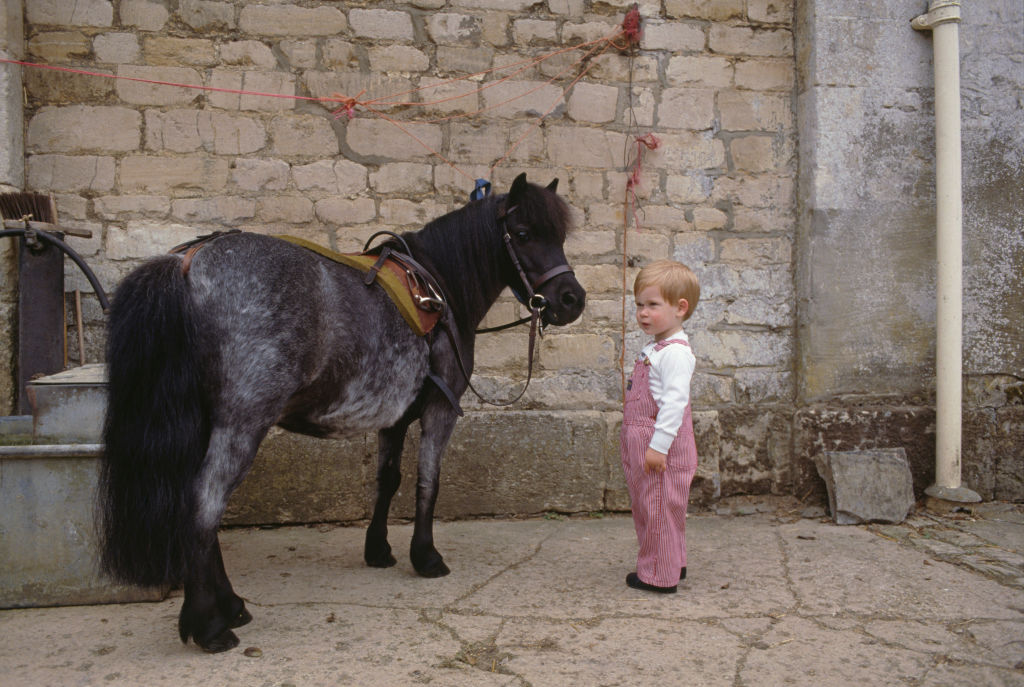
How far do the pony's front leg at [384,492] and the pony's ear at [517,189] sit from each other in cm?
112

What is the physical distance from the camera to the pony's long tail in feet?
8.06

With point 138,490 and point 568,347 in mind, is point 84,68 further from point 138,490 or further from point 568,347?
point 568,347

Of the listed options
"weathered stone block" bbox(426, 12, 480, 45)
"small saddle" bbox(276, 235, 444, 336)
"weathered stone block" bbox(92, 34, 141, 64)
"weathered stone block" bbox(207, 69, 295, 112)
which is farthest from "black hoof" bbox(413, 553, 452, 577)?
"weathered stone block" bbox(92, 34, 141, 64)

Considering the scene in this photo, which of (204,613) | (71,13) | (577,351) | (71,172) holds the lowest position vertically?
(204,613)

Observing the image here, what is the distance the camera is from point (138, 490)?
247 centimetres

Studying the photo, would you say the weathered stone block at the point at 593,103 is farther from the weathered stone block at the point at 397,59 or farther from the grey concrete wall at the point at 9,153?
the grey concrete wall at the point at 9,153

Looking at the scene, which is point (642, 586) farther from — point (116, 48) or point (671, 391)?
point (116, 48)

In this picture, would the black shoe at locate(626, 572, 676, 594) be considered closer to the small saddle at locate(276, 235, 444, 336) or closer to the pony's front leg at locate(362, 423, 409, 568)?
the pony's front leg at locate(362, 423, 409, 568)

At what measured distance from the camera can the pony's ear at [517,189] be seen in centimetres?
327

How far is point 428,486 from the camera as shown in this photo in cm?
337

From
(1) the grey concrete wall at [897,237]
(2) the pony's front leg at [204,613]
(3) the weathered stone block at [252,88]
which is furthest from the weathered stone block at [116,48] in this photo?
(1) the grey concrete wall at [897,237]

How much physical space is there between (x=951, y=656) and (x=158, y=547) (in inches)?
103

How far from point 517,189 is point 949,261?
273 centimetres

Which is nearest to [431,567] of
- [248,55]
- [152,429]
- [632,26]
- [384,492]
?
[384,492]
